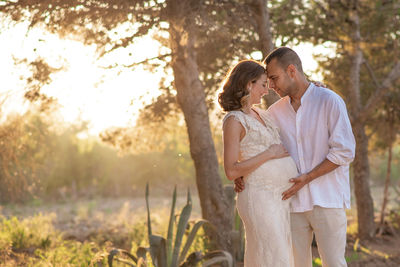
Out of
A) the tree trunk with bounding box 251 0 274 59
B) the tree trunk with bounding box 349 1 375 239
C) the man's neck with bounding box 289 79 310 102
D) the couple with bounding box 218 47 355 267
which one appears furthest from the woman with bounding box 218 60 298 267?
the tree trunk with bounding box 349 1 375 239

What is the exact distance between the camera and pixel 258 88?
3477 mm

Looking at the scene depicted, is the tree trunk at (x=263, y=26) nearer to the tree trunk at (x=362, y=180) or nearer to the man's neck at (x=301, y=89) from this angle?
the man's neck at (x=301, y=89)

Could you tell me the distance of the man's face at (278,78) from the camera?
11.6 feet

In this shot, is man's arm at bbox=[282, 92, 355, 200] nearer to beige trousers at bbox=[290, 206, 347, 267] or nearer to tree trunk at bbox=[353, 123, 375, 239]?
beige trousers at bbox=[290, 206, 347, 267]

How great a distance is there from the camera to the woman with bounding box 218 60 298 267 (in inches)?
133

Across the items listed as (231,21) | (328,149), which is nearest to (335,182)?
(328,149)

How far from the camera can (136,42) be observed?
20.5ft

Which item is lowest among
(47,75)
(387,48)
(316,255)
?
(316,255)

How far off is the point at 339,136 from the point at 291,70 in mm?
559

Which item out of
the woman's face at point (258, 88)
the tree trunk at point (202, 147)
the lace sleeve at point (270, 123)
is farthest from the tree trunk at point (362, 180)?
the woman's face at point (258, 88)

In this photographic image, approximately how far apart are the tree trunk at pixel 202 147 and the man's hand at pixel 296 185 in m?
3.90

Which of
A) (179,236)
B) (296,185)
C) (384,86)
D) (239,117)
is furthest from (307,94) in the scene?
(384,86)

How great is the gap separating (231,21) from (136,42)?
1.25m

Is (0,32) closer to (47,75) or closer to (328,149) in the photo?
(47,75)
